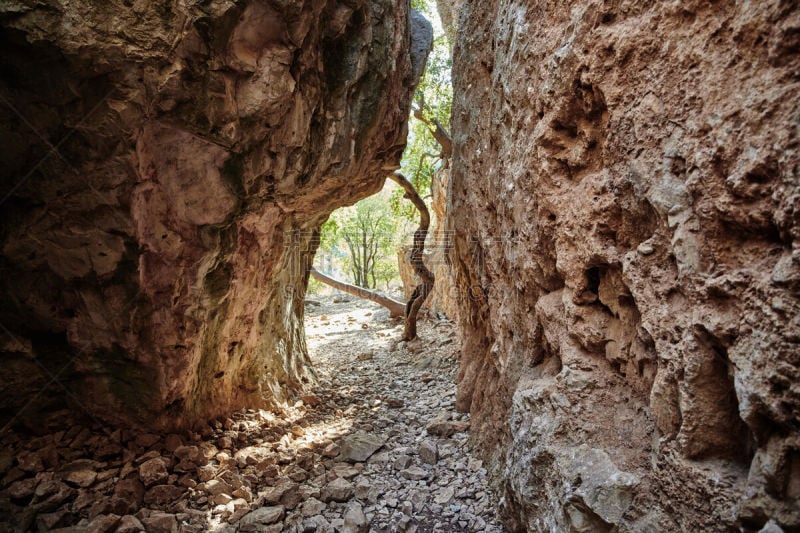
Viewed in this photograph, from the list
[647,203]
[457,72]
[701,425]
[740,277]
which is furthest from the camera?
[457,72]

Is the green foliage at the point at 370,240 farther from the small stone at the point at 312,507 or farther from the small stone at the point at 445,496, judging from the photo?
the small stone at the point at 445,496

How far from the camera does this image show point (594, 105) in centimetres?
216

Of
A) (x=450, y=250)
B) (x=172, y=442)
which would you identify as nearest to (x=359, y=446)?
(x=172, y=442)

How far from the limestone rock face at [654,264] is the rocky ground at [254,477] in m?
0.79

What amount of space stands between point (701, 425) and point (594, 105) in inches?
58.6

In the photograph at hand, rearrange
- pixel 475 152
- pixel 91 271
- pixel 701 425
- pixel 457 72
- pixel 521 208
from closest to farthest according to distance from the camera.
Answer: pixel 701 425, pixel 521 208, pixel 91 271, pixel 475 152, pixel 457 72

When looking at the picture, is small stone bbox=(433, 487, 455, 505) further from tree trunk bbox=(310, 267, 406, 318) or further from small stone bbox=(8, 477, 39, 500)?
tree trunk bbox=(310, 267, 406, 318)

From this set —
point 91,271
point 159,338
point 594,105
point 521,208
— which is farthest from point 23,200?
point 594,105

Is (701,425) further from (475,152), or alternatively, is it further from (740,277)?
(475,152)

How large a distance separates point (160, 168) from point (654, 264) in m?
3.26

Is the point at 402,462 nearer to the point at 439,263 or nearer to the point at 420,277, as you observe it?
the point at 420,277

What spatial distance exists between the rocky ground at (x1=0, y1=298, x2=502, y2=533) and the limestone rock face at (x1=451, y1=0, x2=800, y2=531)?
0.79 meters

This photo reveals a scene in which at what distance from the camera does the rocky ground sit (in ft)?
10.2

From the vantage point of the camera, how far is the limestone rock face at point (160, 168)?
Answer: 8.87 feet
